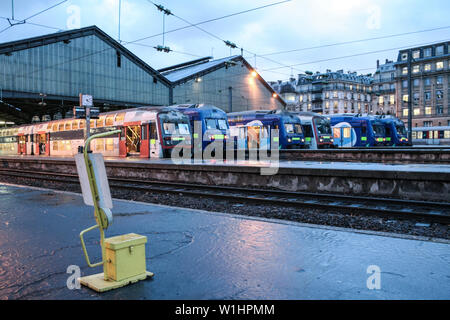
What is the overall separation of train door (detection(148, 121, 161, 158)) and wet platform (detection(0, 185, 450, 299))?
14359mm

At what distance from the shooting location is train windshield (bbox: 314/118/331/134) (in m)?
28.7

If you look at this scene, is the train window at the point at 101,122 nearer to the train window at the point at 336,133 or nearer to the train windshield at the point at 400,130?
the train window at the point at 336,133

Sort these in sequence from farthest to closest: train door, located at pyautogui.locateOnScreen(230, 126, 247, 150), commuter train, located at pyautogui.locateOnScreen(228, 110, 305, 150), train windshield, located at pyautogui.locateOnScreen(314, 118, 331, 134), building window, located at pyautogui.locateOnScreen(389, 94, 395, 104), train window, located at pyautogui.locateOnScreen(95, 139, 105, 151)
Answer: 1. building window, located at pyautogui.locateOnScreen(389, 94, 395, 104)
2. train windshield, located at pyautogui.locateOnScreen(314, 118, 331, 134)
3. train door, located at pyautogui.locateOnScreen(230, 126, 247, 150)
4. commuter train, located at pyautogui.locateOnScreen(228, 110, 305, 150)
5. train window, located at pyautogui.locateOnScreen(95, 139, 105, 151)

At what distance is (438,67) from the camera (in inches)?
3054

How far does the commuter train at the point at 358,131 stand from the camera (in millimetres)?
31031

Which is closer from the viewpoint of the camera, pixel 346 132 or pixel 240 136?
pixel 240 136

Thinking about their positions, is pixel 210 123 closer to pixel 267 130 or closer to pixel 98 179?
pixel 267 130

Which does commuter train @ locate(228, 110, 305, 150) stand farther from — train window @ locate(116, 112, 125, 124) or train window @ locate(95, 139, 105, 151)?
train window @ locate(95, 139, 105, 151)

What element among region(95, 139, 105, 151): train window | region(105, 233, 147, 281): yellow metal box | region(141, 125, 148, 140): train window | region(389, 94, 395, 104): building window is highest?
region(389, 94, 395, 104): building window

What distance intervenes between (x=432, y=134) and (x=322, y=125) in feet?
112

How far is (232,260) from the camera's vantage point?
14.9ft

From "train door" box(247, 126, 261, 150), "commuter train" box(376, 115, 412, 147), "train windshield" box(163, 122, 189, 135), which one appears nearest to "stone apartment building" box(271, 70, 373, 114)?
"commuter train" box(376, 115, 412, 147)

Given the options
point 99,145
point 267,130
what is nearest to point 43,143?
point 99,145
